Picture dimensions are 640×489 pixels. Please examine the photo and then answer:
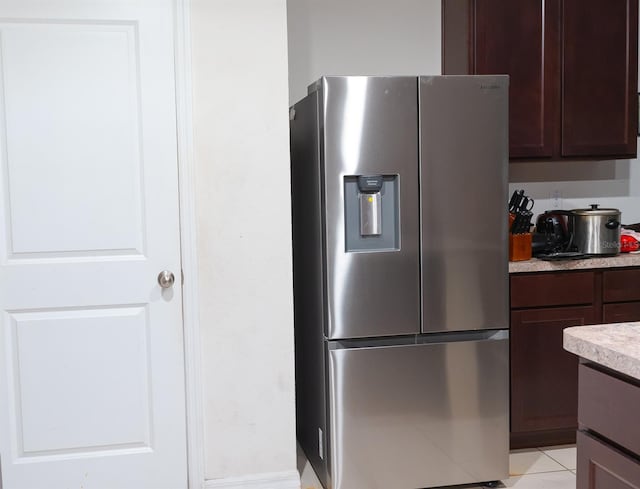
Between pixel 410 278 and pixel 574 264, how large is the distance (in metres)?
0.97

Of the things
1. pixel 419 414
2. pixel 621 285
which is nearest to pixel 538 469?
pixel 419 414

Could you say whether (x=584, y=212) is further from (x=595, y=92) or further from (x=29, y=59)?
(x=29, y=59)

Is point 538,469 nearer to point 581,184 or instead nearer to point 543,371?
point 543,371

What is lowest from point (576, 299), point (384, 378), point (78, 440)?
point (78, 440)

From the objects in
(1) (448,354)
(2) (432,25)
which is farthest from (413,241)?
(2) (432,25)

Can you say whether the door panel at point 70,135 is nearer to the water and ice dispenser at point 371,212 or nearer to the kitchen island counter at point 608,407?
the water and ice dispenser at point 371,212

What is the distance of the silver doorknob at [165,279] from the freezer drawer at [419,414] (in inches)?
27.2

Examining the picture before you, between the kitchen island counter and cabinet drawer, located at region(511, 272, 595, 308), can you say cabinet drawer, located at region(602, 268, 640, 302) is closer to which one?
cabinet drawer, located at region(511, 272, 595, 308)

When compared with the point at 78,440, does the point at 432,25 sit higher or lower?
higher

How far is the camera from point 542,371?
342 centimetres

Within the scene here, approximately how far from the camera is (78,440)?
2.90 m

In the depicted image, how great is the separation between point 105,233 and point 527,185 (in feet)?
7.44

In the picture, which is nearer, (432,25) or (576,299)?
(576,299)

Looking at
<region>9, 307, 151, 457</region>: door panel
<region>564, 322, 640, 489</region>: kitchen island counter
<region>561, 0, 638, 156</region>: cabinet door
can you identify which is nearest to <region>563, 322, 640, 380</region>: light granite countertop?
<region>564, 322, 640, 489</region>: kitchen island counter
